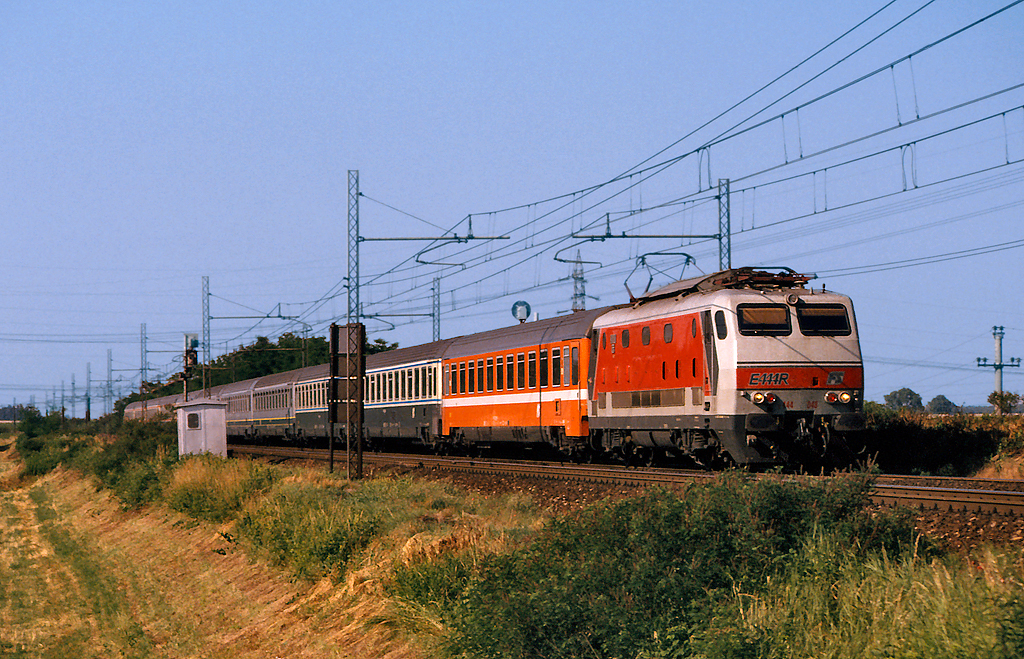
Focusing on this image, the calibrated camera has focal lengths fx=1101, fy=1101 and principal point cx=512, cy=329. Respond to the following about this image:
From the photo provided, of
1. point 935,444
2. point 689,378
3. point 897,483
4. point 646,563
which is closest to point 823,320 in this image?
point 689,378

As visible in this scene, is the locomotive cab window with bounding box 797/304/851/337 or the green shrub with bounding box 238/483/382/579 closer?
the green shrub with bounding box 238/483/382/579

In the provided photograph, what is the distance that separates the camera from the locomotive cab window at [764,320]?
18922mm

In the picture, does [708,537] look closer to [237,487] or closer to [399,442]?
[237,487]

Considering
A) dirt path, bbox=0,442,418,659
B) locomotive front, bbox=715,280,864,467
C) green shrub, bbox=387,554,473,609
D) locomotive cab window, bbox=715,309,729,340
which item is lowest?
dirt path, bbox=0,442,418,659

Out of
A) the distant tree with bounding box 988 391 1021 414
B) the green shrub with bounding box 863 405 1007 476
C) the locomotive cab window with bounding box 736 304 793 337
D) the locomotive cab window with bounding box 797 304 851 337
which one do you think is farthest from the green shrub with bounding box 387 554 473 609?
the distant tree with bounding box 988 391 1021 414

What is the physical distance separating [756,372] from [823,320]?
1785 millimetres

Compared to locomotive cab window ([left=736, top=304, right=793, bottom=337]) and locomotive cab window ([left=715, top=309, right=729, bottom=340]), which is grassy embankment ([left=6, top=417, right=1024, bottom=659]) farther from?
locomotive cab window ([left=736, top=304, right=793, bottom=337])

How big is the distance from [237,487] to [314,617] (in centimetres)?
1015

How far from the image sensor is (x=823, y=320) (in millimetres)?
19500

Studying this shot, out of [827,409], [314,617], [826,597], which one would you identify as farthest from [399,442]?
[826,597]

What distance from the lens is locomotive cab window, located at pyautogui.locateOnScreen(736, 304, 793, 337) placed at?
62.1ft

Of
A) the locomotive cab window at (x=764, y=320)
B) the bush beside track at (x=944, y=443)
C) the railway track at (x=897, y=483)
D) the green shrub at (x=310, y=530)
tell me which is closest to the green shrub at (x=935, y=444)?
the bush beside track at (x=944, y=443)

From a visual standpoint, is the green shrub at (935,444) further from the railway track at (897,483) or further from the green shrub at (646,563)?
the green shrub at (646,563)

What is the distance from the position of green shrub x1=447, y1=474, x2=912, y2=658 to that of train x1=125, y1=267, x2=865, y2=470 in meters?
6.36
